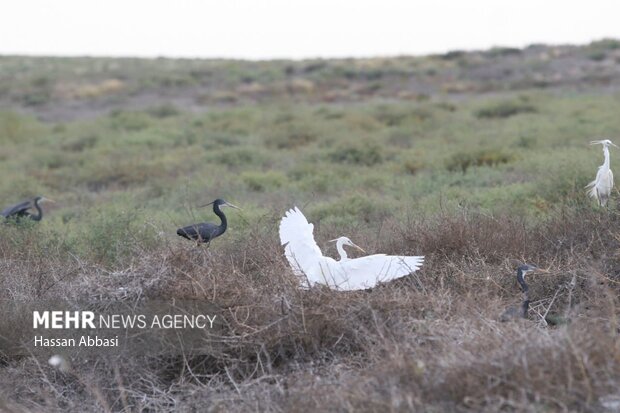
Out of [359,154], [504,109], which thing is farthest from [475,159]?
[504,109]

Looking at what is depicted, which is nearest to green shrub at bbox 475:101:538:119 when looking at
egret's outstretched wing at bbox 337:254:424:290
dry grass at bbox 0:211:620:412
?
dry grass at bbox 0:211:620:412

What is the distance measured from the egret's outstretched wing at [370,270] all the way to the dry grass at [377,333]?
0.40 ft

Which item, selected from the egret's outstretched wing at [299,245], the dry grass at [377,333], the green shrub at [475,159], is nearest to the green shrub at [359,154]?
the green shrub at [475,159]

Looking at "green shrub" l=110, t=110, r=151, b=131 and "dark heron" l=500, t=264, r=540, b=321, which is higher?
"dark heron" l=500, t=264, r=540, b=321

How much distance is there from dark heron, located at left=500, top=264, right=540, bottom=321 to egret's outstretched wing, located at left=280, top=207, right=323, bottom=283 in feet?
4.08

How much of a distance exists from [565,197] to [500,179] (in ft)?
8.44

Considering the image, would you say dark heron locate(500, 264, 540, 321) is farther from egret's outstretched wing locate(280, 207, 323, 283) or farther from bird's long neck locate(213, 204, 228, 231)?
bird's long neck locate(213, 204, 228, 231)

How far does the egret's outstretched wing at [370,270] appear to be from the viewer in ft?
18.6

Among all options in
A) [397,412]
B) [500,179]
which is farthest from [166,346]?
[500,179]

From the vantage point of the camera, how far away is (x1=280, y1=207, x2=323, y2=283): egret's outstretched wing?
5934 mm

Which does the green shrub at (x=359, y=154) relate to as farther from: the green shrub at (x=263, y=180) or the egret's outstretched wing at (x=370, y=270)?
the egret's outstretched wing at (x=370, y=270)

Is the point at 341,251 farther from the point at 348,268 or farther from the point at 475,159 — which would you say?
the point at 475,159

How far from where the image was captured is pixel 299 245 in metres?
6.08

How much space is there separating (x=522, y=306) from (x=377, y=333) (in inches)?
42.2
